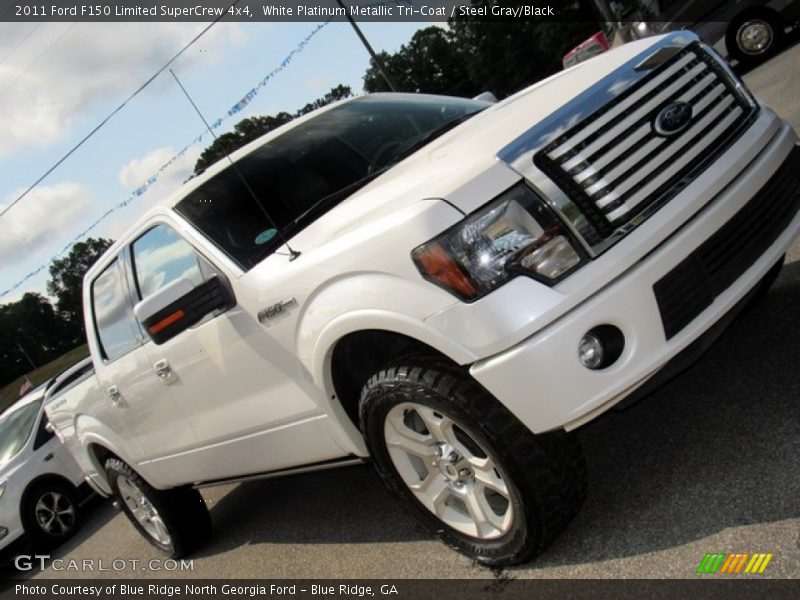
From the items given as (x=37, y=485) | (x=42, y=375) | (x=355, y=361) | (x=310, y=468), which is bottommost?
(x=310, y=468)

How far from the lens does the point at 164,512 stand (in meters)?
4.63

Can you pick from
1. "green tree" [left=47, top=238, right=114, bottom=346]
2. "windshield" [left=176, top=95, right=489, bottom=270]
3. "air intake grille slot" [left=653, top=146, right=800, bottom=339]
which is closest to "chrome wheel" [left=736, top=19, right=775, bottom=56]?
"windshield" [left=176, top=95, right=489, bottom=270]

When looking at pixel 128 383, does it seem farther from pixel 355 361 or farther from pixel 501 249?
pixel 501 249

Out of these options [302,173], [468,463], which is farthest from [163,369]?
[468,463]

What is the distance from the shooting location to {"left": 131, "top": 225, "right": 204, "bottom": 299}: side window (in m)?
3.52

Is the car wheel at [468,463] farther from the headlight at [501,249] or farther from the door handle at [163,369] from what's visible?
the door handle at [163,369]

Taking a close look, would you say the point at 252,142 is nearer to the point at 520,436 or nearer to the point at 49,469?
the point at 520,436

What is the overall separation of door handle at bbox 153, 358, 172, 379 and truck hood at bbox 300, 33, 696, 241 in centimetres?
125

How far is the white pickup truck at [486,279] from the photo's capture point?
2.29 metres

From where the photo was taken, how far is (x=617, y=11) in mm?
13906

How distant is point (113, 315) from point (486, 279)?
3.00m

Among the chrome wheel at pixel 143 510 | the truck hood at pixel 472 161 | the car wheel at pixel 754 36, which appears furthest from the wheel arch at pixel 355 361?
the car wheel at pixel 754 36
